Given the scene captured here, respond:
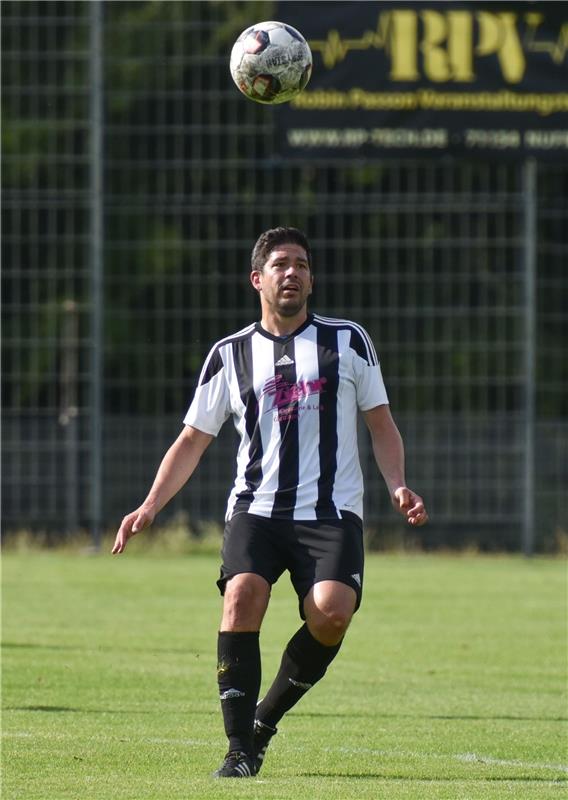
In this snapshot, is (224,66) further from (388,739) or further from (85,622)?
(388,739)

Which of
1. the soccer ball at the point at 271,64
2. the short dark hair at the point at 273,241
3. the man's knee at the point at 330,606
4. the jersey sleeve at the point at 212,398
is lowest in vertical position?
the man's knee at the point at 330,606

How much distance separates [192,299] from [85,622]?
9226mm

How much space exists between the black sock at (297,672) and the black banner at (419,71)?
12.7 meters

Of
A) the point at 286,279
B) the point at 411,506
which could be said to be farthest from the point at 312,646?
the point at 286,279

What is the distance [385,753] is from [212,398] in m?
1.66

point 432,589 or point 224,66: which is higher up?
point 224,66

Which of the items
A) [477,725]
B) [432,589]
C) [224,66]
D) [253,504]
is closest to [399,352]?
[224,66]

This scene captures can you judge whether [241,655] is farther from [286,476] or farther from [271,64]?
[271,64]

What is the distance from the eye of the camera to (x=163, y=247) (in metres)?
21.8

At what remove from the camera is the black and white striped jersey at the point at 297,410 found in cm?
667

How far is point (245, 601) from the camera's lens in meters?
6.46

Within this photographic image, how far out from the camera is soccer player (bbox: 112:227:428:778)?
650cm

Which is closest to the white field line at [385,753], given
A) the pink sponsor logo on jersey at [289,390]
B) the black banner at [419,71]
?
the pink sponsor logo on jersey at [289,390]

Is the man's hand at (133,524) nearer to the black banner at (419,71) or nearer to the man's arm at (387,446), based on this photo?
the man's arm at (387,446)
